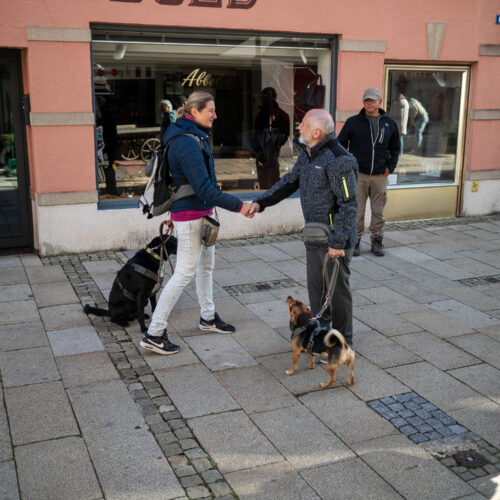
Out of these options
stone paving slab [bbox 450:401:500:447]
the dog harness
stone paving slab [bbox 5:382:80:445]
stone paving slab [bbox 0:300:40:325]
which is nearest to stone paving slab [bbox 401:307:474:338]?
stone paving slab [bbox 450:401:500:447]

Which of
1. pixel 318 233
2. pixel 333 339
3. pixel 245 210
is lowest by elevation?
pixel 333 339

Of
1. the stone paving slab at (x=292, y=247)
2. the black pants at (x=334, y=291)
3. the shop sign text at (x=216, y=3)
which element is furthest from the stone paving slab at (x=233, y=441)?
the shop sign text at (x=216, y=3)

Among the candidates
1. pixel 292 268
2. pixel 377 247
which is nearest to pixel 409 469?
pixel 292 268

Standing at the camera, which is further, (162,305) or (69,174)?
(69,174)

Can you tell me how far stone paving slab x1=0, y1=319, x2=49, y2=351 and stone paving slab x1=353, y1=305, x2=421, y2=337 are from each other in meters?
3.00

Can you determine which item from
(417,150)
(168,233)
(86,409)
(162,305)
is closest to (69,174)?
(168,233)

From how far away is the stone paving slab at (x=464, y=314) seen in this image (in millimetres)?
6141

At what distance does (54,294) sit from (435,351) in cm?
400

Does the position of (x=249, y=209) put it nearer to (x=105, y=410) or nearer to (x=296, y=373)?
(x=296, y=373)

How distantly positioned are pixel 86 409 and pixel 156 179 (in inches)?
75.9

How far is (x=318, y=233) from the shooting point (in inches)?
190

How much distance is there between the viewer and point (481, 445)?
400 centimetres

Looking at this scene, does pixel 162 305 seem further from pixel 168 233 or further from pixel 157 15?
pixel 157 15

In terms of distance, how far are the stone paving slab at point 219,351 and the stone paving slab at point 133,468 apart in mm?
1168
